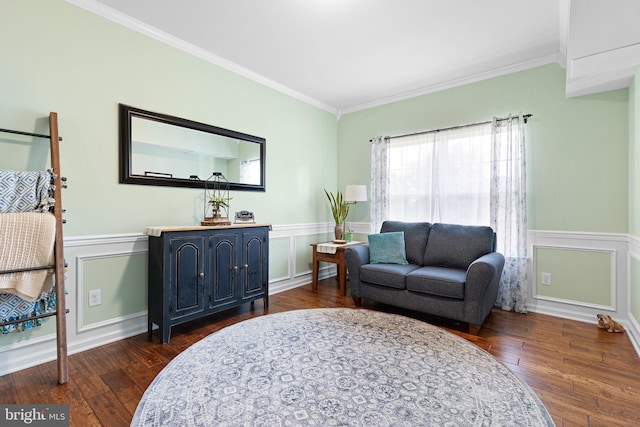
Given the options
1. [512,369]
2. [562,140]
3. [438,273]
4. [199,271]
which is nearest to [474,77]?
[562,140]

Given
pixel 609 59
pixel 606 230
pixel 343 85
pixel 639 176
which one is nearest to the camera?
pixel 639 176

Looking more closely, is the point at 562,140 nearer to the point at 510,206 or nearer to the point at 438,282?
the point at 510,206

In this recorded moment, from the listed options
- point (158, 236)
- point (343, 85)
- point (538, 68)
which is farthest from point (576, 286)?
point (158, 236)

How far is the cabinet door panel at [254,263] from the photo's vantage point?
3004mm

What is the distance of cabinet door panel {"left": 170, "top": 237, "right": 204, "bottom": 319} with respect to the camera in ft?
8.04

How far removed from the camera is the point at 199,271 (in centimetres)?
261

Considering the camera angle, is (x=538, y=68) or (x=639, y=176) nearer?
(x=639, y=176)

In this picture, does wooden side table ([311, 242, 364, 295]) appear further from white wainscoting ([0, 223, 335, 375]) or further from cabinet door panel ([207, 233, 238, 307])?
white wainscoting ([0, 223, 335, 375])

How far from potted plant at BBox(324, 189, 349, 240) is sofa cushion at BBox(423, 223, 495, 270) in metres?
1.25

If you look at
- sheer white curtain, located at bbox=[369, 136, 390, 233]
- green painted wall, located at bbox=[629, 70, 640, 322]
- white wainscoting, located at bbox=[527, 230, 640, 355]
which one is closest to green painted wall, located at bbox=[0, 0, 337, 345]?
sheer white curtain, located at bbox=[369, 136, 390, 233]

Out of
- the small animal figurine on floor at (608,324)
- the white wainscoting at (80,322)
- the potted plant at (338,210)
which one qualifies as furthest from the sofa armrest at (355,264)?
the small animal figurine on floor at (608,324)

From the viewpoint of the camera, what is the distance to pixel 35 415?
157 cm

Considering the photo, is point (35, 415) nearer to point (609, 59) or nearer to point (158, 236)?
point (158, 236)

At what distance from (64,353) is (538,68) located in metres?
4.70
